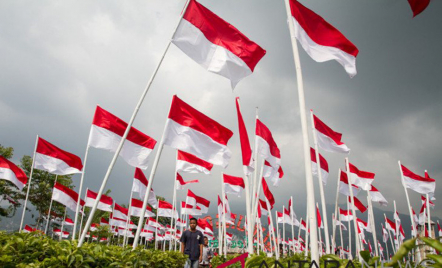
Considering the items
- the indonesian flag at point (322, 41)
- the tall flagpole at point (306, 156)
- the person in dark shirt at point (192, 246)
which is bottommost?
the person in dark shirt at point (192, 246)

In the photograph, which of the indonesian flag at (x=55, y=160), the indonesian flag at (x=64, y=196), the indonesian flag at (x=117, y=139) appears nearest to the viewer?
the indonesian flag at (x=117, y=139)

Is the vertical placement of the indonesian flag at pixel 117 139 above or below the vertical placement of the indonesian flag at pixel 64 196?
above

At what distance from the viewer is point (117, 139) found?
11141 mm

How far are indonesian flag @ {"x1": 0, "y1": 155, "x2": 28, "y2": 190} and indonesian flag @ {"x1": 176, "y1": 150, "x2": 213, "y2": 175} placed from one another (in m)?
9.66

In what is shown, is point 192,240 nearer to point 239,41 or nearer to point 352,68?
point 239,41

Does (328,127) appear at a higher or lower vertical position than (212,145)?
higher

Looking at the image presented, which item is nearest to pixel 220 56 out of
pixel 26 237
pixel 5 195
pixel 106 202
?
pixel 26 237

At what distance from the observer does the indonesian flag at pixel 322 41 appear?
274 inches

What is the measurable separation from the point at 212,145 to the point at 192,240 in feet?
9.95

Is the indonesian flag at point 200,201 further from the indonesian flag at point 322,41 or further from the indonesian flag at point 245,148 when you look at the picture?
the indonesian flag at point 322,41

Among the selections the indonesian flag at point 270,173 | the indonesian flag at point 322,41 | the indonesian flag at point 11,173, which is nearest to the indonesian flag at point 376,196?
the indonesian flag at point 270,173

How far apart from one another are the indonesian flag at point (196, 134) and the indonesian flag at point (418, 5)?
637 centimetres

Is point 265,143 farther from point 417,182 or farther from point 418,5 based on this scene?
point 417,182

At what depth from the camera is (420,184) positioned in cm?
1650
